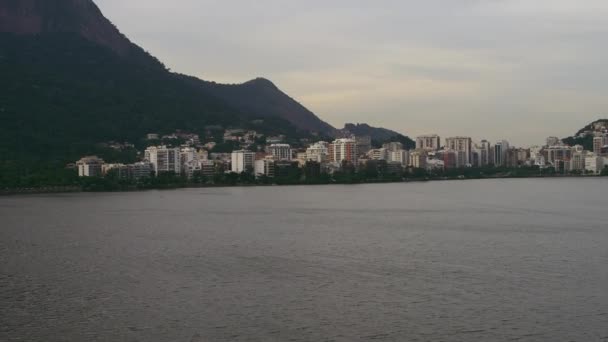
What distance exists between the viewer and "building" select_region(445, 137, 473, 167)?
73050 millimetres

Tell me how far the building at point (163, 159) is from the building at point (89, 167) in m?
6.84

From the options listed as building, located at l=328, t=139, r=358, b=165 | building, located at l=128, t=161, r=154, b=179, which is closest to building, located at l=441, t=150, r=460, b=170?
building, located at l=328, t=139, r=358, b=165

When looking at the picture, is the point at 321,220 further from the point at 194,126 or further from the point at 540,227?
the point at 194,126

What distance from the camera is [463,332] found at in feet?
23.9

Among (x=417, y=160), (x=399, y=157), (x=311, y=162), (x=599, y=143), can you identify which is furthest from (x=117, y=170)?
(x=599, y=143)

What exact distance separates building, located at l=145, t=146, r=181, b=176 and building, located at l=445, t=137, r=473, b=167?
34.5 metres

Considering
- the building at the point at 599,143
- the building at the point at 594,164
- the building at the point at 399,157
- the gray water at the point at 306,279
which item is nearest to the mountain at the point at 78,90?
the building at the point at 399,157

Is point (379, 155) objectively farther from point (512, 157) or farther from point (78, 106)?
point (78, 106)

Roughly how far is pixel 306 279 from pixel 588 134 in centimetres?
Result: 7713

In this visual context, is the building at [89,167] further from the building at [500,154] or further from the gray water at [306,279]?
the building at [500,154]

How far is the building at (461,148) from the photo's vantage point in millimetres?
73050

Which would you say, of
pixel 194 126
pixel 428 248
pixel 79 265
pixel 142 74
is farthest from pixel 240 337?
pixel 142 74

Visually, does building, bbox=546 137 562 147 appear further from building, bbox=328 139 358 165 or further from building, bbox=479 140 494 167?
building, bbox=328 139 358 165

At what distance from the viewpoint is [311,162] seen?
1924 inches
